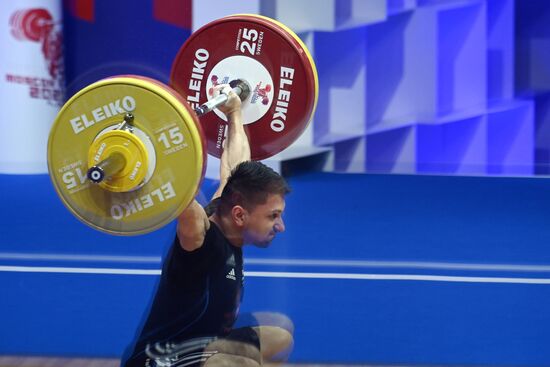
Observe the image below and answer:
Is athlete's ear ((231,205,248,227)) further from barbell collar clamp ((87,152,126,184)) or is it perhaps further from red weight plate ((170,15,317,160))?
red weight plate ((170,15,317,160))

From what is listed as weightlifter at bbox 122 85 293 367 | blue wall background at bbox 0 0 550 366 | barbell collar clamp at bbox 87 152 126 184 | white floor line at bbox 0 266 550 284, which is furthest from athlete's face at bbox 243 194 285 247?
white floor line at bbox 0 266 550 284

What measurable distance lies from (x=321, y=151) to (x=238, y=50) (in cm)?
443

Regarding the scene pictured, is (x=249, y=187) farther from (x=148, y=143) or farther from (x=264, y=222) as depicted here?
(x=148, y=143)

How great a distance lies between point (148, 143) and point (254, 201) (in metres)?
0.33

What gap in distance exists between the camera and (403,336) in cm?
351

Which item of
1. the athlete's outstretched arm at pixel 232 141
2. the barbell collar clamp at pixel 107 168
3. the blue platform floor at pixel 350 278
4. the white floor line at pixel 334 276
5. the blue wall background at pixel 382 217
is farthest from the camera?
the white floor line at pixel 334 276

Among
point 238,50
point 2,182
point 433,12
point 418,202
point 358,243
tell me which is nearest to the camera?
point 238,50

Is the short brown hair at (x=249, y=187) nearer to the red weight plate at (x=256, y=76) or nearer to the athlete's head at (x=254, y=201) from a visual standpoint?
the athlete's head at (x=254, y=201)

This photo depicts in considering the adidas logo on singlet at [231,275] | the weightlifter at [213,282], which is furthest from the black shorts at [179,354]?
the adidas logo on singlet at [231,275]

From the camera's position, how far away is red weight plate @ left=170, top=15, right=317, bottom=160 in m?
2.65

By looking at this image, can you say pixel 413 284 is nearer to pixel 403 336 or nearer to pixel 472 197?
pixel 403 336

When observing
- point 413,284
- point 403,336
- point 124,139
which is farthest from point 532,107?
point 124,139

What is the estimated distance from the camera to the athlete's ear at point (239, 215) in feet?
7.20

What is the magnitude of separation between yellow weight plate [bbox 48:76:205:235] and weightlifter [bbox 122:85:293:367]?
0.10 m
